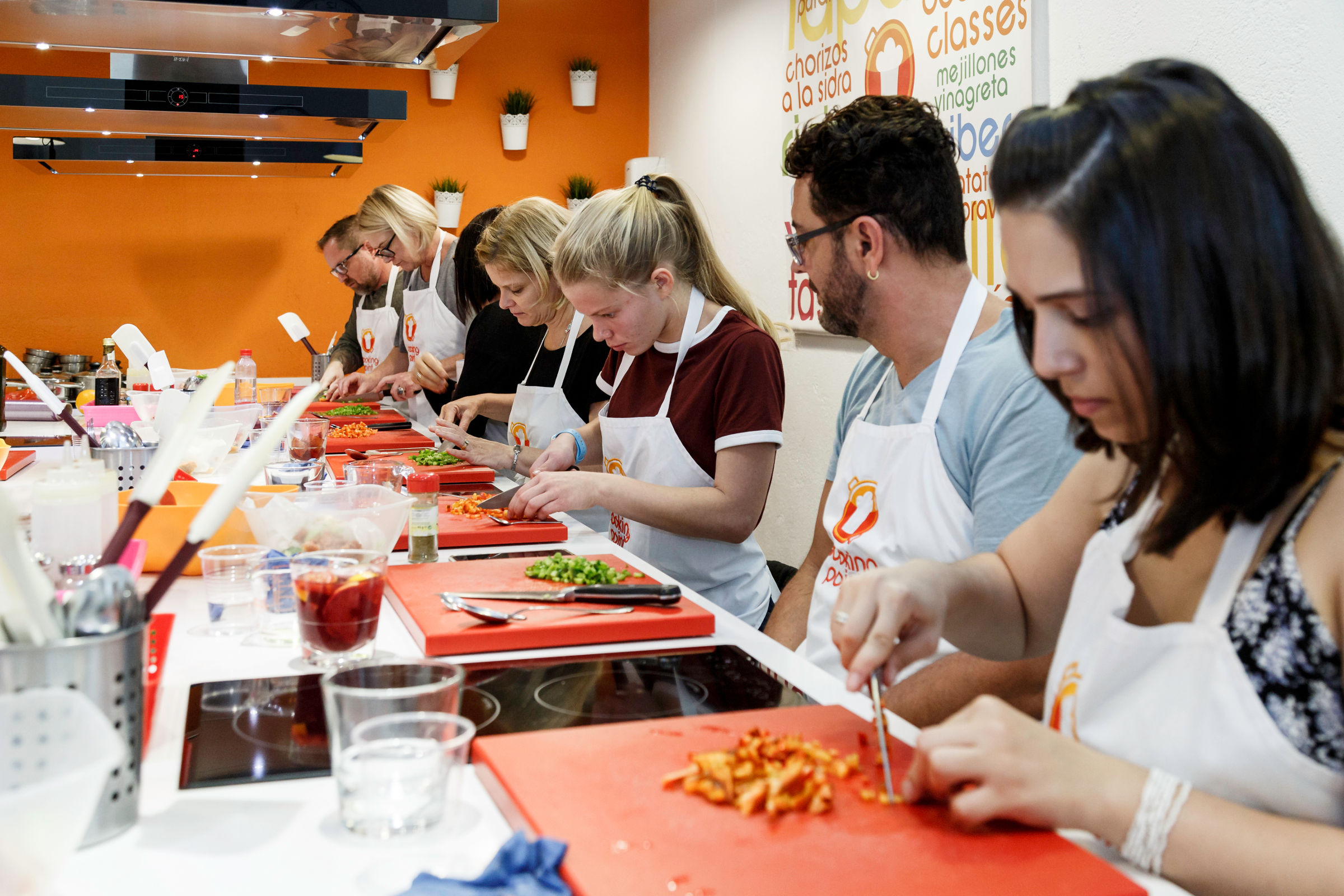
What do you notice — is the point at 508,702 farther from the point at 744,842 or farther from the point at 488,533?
the point at 488,533

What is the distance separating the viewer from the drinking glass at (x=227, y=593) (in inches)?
59.1

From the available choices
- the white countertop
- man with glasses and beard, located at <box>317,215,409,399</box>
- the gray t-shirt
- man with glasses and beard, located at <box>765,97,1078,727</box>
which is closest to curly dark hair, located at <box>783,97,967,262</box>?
man with glasses and beard, located at <box>765,97,1078,727</box>

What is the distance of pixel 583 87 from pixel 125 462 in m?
4.52

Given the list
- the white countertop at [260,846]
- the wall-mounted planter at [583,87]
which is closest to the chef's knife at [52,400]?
the white countertop at [260,846]

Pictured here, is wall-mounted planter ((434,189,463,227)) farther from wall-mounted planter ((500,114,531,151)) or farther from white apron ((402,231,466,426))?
white apron ((402,231,466,426))

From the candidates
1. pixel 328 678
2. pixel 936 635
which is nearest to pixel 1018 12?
pixel 936 635

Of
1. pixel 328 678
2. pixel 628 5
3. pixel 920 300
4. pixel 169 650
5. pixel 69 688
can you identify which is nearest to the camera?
pixel 69 688

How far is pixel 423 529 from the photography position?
1858mm

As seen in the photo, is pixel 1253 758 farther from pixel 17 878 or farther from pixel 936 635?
pixel 17 878

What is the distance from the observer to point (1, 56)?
5484 mm

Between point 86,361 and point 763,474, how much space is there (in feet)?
14.6

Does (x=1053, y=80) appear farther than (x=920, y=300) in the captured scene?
Yes

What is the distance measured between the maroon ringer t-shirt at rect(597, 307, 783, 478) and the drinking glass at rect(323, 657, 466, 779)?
1368mm

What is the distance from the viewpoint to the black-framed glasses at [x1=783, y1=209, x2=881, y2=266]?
1.86m
